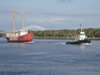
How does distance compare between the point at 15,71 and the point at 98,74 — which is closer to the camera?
the point at 98,74

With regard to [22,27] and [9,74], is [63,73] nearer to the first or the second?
[9,74]

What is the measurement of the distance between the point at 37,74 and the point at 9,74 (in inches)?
105

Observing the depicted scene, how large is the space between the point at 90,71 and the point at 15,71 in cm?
768

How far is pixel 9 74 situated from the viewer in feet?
90.6

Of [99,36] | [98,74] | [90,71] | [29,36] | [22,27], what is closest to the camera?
[98,74]

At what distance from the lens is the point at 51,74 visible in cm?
2764

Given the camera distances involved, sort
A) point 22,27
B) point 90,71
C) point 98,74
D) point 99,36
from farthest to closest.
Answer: point 99,36
point 22,27
point 90,71
point 98,74

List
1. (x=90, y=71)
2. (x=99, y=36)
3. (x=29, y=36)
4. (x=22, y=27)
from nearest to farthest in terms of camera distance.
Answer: (x=90, y=71) → (x=29, y=36) → (x=22, y=27) → (x=99, y=36)

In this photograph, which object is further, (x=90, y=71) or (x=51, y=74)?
(x=90, y=71)

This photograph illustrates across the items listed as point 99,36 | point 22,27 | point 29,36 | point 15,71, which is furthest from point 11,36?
point 15,71

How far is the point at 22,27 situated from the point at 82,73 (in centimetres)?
9552

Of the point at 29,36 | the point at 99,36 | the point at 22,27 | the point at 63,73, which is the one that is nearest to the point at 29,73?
the point at 63,73

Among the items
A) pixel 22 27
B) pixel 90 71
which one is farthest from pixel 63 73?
pixel 22 27

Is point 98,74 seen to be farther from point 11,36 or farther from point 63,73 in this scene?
point 11,36
